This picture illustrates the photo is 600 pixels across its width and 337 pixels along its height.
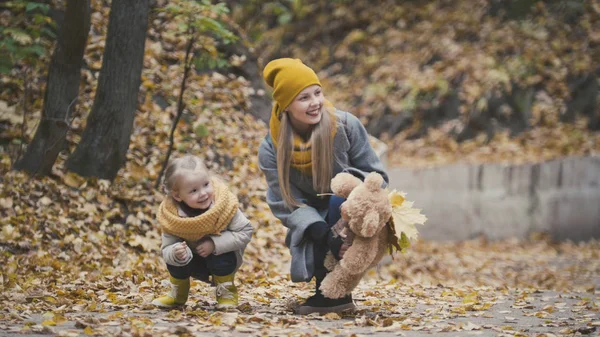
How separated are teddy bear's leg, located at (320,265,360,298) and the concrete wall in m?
8.39

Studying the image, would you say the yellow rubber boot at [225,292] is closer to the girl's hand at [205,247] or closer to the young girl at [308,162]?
the girl's hand at [205,247]

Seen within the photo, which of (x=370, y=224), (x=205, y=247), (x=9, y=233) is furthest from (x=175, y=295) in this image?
(x=9, y=233)

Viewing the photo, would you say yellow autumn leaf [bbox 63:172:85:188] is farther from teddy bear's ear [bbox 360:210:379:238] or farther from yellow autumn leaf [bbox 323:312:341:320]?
teddy bear's ear [bbox 360:210:379:238]

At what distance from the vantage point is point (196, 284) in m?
6.17

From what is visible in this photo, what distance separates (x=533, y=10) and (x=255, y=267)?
11.9 metres

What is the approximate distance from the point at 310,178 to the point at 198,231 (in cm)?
80

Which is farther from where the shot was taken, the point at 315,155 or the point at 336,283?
the point at 315,155

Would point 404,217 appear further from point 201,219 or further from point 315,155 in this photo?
point 201,219

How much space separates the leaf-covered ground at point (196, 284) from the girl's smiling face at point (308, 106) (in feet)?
4.14

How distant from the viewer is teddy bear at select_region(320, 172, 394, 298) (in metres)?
4.17

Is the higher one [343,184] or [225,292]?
[343,184]

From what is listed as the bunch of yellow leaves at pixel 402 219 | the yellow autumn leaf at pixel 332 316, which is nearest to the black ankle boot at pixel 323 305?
the yellow autumn leaf at pixel 332 316

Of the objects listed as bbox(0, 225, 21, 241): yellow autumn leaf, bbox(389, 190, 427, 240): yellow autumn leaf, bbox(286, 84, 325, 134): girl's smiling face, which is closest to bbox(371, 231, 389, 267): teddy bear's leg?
bbox(389, 190, 427, 240): yellow autumn leaf

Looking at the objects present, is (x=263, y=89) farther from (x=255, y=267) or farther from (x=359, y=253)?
(x=359, y=253)
